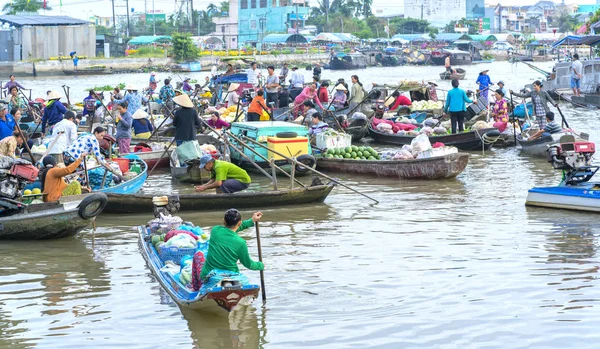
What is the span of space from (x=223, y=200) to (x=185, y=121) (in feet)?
8.06

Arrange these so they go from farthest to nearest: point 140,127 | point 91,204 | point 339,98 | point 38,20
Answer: point 38,20
point 339,98
point 140,127
point 91,204

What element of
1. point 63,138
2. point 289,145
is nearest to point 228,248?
point 63,138

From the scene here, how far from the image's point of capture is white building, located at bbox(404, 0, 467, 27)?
138 metres

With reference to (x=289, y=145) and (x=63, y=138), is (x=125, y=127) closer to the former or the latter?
(x=63, y=138)

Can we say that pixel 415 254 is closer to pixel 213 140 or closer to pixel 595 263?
pixel 595 263

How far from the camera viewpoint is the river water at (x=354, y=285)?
Result: 757cm

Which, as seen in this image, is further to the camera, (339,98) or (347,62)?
(347,62)

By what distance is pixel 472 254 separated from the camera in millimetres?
10180

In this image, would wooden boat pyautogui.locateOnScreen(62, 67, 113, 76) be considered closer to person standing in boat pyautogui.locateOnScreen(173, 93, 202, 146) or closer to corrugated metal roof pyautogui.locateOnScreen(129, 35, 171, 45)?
corrugated metal roof pyautogui.locateOnScreen(129, 35, 171, 45)

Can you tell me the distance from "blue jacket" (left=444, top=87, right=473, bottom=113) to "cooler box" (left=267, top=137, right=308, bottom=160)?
13.9 feet

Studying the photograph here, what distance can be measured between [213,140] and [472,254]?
8.20m

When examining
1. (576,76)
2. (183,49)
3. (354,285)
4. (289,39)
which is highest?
(289,39)

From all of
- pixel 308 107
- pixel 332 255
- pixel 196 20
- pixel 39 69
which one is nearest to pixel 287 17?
pixel 196 20

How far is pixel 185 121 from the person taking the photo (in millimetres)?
14625
